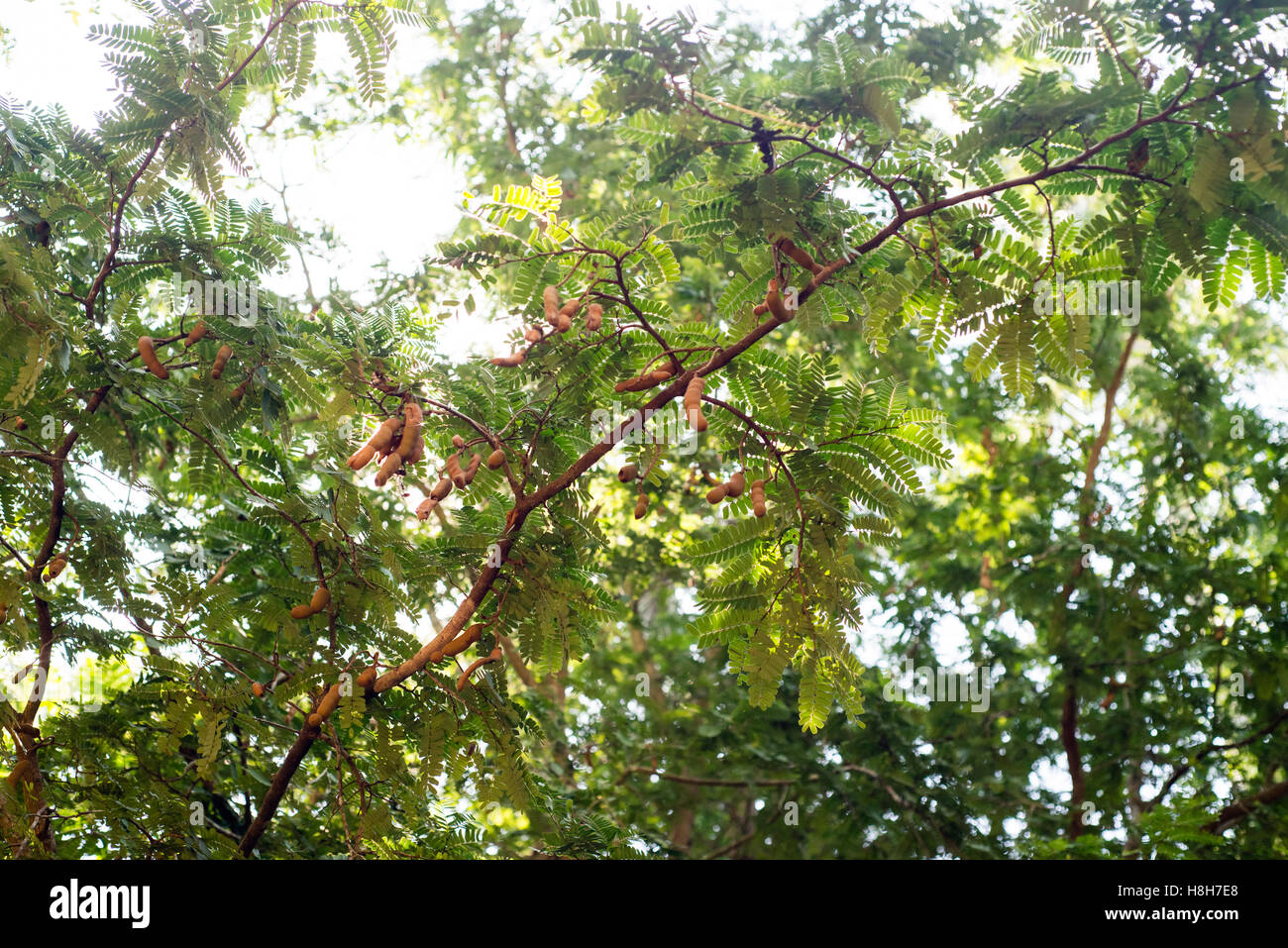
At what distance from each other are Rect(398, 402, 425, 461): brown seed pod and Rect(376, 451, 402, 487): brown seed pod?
0.08 ft

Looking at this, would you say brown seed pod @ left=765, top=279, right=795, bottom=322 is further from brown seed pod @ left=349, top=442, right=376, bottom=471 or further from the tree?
brown seed pod @ left=349, top=442, right=376, bottom=471

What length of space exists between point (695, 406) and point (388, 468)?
0.77m

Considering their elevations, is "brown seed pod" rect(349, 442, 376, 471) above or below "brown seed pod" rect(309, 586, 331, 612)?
above

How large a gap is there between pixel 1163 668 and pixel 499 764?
5.68 metres

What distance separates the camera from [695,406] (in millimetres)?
2410

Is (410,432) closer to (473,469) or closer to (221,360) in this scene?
(473,469)

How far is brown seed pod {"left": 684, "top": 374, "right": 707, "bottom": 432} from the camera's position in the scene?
2.38 metres

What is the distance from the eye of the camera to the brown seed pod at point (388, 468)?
2473 mm

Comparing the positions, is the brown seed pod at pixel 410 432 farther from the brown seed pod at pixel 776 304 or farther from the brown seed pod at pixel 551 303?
the brown seed pod at pixel 776 304

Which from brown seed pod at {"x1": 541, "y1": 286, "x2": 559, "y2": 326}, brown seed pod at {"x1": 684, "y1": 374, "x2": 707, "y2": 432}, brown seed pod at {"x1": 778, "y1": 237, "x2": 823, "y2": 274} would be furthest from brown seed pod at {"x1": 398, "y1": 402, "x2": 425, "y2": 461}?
brown seed pod at {"x1": 778, "y1": 237, "x2": 823, "y2": 274}

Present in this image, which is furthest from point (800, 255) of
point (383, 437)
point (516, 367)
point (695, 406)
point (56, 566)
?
point (56, 566)

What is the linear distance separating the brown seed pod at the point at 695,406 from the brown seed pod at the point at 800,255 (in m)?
0.57
